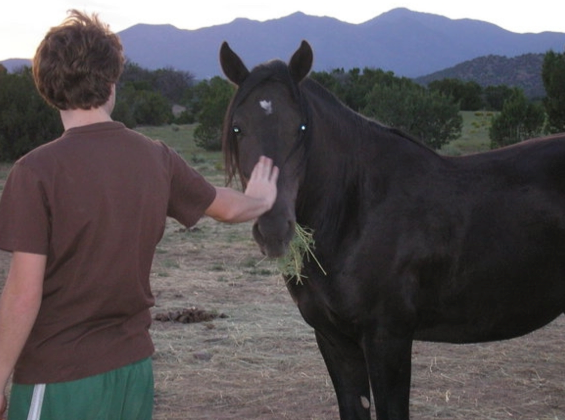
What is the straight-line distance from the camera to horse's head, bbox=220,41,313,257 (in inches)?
110

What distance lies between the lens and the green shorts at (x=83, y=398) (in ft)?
6.22

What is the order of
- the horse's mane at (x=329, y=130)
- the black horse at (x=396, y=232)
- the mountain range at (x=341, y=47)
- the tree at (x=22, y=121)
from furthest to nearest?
the mountain range at (x=341, y=47) → the tree at (x=22, y=121) → the black horse at (x=396, y=232) → the horse's mane at (x=329, y=130)

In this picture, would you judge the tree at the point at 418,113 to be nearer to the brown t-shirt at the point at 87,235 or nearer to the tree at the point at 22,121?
the tree at the point at 22,121

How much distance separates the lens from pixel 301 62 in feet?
10.4

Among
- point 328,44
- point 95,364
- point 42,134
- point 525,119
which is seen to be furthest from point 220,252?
point 328,44

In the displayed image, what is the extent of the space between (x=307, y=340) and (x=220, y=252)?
3821 millimetres

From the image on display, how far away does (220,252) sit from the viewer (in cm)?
949

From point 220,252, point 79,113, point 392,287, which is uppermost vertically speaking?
point 79,113

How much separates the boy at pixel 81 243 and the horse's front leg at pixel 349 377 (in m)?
1.63

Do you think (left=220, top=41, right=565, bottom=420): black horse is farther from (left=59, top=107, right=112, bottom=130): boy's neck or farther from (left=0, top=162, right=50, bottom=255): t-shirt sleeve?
(left=0, top=162, right=50, bottom=255): t-shirt sleeve

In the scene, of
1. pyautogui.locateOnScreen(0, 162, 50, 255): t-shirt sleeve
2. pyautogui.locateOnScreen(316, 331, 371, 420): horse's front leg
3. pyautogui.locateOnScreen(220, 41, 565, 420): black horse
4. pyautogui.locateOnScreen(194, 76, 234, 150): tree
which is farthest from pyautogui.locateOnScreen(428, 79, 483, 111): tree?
pyautogui.locateOnScreen(0, 162, 50, 255): t-shirt sleeve

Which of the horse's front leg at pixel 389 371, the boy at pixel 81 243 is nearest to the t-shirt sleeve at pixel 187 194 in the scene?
the boy at pixel 81 243

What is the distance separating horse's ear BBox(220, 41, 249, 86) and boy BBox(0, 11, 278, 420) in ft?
4.21

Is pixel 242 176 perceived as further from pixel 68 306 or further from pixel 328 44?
pixel 328 44
